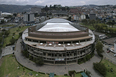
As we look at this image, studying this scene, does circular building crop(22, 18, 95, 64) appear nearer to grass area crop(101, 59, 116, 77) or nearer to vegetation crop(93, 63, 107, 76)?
vegetation crop(93, 63, 107, 76)

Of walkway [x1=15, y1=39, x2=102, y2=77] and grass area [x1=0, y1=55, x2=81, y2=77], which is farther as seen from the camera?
walkway [x1=15, y1=39, x2=102, y2=77]

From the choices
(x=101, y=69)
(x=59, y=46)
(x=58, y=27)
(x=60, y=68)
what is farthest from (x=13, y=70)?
(x=58, y=27)

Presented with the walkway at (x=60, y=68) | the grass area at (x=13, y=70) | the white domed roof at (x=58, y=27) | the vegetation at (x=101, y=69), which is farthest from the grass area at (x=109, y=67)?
the white domed roof at (x=58, y=27)

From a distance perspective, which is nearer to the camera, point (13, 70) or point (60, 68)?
point (13, 70)

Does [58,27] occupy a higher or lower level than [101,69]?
higher

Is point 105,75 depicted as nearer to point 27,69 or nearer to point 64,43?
point 64,43

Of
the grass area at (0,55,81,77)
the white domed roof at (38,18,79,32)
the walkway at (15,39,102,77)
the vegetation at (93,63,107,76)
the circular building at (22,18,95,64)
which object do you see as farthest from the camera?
the white domed roof at (38,18,79,32)

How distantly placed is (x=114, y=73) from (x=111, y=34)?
6466 centimetres

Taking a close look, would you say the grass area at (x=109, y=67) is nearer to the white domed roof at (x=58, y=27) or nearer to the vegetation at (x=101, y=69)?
the vegetation at (x=101, y=69)

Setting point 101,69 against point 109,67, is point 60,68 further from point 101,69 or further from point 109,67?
point 109,67

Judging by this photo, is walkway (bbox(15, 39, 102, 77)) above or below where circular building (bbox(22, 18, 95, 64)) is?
below

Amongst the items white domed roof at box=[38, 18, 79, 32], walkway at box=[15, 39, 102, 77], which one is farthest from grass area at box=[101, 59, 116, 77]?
white domed roof at box=[38, 18, 79, 32]

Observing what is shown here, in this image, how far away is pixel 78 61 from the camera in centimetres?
4109

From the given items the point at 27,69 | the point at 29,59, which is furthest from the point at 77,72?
the point at 29,59
